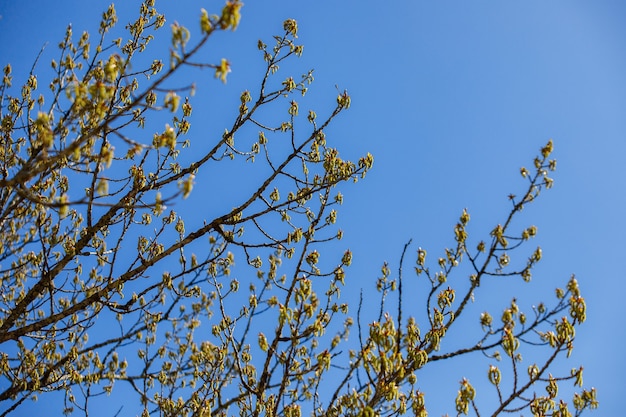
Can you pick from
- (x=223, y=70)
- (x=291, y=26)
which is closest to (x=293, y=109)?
(x=291, y=26)

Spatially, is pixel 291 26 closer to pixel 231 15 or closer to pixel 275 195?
pixel 275 195

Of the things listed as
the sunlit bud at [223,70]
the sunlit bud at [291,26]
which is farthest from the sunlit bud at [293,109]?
the sunlit bud at [223,70]

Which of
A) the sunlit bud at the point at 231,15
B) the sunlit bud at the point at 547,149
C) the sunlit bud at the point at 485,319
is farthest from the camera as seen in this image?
the sunlit bud at the point at 547,149

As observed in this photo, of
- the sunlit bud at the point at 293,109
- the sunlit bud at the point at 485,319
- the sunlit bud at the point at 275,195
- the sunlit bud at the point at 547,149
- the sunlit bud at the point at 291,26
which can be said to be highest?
the sunlit bud at the point at 291,26

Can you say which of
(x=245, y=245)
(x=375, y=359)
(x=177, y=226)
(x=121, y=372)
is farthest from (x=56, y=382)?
(x=375, y=359)

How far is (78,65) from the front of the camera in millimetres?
5078

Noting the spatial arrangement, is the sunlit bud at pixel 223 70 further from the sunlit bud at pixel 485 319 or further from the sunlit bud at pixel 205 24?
the sunlit bud at pixel 485 319

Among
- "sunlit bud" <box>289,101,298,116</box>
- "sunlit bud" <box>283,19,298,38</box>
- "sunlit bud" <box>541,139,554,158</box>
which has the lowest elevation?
"sunlit bud" <box>541,139,554,158</box>

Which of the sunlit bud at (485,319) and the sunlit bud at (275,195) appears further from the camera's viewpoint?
the sunlit bud at (275,195)

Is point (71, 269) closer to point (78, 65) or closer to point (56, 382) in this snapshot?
point (56, 382)

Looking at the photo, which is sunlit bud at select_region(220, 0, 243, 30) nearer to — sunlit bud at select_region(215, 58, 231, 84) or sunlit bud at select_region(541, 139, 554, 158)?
sunlit bud at select_region(215, 58, 231, 84)

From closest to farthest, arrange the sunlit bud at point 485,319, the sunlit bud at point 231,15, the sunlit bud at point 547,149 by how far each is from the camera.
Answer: the sunlit bud at point 231,15 < the sunlit bud at point 485,319 < the sunlit bud at point 547,149

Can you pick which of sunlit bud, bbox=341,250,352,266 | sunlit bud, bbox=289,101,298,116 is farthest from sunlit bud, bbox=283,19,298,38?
sunlit bud, bbox=341,250,352,266

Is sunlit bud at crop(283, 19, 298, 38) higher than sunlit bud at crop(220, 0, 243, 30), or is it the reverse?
sunlit bud at crop(283, 19, 298, 38)
